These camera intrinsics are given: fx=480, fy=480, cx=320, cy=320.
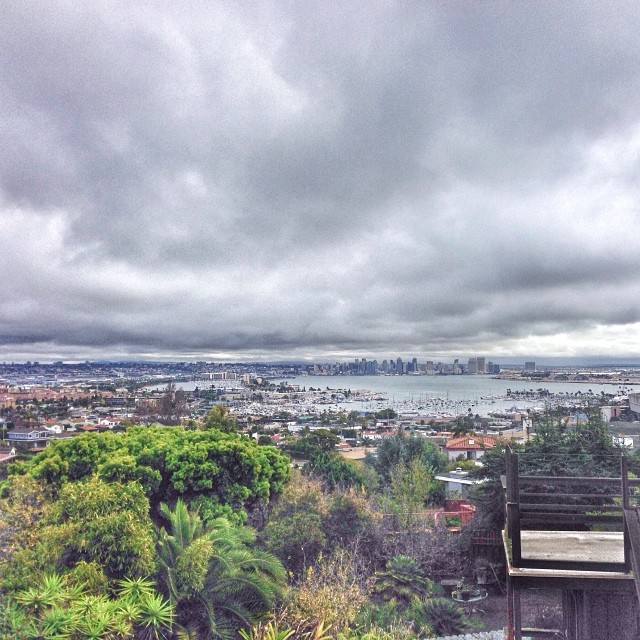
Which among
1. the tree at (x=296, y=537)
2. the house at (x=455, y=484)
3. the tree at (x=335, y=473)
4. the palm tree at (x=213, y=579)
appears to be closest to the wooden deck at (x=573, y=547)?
the palm tree at (x=213, y=579)

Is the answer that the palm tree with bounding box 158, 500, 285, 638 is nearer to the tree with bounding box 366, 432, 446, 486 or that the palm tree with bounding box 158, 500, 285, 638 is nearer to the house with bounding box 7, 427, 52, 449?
the house with bounding box 7, 427, 52, 449

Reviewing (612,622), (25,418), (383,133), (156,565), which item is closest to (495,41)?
(383,133)

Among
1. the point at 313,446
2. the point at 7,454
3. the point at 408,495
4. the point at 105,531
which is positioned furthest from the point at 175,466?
the point at 313,446

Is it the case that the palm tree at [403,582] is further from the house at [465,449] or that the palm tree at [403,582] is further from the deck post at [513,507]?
the house at [465,449]

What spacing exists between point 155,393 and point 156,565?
2282 centimetres

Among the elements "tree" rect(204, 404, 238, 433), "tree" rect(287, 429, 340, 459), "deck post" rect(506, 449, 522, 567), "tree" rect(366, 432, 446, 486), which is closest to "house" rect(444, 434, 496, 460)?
"tree" rect(287, 429, 340, 459)

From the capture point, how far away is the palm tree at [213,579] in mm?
6004

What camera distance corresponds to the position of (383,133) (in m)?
10.3

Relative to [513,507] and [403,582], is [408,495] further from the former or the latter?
[513,507]

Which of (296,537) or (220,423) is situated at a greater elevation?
(220,423)

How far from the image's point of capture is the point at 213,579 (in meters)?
6.49

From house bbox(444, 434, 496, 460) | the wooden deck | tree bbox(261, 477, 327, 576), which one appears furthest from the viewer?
house bbox(444, 434, 496, 460)

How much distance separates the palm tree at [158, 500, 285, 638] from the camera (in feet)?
19.7

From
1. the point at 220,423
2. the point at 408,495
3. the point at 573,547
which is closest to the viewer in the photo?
the point at 573,547
